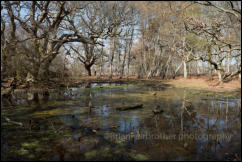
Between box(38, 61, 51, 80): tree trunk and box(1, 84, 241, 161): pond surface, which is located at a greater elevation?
box(38, 61, 51, 80): tree trunk

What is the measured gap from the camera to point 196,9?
80.0ft

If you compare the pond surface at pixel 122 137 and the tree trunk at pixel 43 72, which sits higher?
the tree trunk at pixel 43 72

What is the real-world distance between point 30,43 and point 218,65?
10387 mm

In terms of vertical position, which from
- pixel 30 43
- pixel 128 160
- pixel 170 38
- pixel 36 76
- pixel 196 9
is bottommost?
pixel 128 160

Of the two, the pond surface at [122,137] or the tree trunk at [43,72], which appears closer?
the pond surface at [122,137]

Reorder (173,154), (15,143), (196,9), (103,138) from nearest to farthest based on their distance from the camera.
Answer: (173,154)
(15,143)
(103,138)
(196,9)

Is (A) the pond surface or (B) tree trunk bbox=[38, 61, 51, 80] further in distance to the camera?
(B) tree trunk bbox=[38, 61, 51, 80]

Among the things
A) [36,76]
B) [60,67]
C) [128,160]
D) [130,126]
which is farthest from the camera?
[60,67]

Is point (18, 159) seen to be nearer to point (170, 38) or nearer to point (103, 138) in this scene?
point (103, 138)

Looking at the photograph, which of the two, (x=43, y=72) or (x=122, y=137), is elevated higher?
(x=43, y=72)

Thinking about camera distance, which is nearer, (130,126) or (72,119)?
(130,126)

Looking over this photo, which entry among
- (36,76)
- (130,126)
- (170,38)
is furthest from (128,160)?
(170,38)

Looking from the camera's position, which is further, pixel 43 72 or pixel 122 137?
pixel 43 72

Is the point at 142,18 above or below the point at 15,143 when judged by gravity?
above
